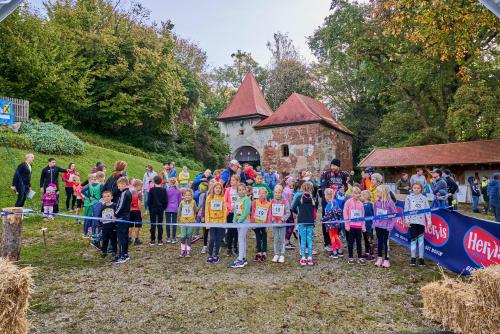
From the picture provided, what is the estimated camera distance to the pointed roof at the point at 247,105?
3352 cm

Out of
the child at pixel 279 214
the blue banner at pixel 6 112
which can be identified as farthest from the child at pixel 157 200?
the blue banner at pixel 6 112

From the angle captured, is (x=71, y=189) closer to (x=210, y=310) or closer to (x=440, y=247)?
(x=210, y=310)

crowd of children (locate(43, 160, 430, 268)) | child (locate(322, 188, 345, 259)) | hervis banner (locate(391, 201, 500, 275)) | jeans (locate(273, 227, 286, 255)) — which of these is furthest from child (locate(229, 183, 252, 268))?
hervis banner (locate(391, 201, 500, 275))

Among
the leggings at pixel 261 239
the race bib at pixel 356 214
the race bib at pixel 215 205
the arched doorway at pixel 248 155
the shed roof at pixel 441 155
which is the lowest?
the leggings at pixel 261 239

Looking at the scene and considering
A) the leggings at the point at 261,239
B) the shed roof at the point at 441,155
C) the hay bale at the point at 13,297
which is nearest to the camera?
the hay bale at the point at 13,297

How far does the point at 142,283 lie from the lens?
5.77m

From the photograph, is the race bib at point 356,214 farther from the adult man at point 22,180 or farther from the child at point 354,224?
the adult man at point 22,180

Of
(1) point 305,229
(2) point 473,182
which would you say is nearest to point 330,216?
(1) point 305,229

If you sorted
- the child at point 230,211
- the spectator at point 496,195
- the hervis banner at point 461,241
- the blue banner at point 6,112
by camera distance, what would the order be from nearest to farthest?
the hervis banner at point 461,241 < the child at point 230,211 < the spectator at point 496,195 < the blue banner at point 6,112

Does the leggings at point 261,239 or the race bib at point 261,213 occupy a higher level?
the race bib at point 261,213

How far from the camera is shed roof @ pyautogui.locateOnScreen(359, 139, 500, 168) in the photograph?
18.5 metres

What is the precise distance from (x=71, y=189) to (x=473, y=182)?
1818cm

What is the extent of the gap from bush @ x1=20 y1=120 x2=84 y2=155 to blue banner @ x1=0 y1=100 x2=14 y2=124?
69cm

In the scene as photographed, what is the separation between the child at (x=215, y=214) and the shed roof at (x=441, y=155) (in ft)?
55.8
